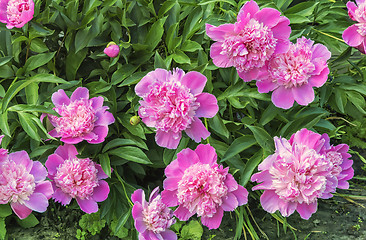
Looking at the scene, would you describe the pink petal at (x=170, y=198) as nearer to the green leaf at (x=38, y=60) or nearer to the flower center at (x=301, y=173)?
the flower center at (x=301, y=173)

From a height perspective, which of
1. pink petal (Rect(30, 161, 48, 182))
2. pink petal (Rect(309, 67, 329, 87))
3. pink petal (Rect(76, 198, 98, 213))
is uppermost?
pink petal (Rect(309, 67, 329, 87))

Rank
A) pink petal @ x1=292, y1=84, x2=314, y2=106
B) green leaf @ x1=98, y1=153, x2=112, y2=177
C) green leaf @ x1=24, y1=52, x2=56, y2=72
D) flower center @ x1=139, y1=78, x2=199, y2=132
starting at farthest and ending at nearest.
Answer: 1. green leaf @ x1=24, y1=52, x2=56, y2=72
2. green leaf @ x1=98, y1=153, x2=112, y2=177
3. pink petal @ x1=292, y1=84, x2=314, y2=106
4. flower center @ x1=139, y1=78, x2=199, y2=132

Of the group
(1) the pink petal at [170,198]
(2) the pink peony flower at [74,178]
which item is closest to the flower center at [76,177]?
(2) the pink peony flower at [74,178]

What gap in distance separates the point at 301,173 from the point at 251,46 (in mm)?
365

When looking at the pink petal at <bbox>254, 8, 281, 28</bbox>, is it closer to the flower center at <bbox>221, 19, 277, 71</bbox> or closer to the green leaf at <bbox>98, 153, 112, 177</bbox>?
the flower center at <bbox>221, 19, 277, 71</bbox>

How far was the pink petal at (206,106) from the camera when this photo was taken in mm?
1193

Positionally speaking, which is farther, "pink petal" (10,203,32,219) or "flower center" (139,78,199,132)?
"pink petal" (10,203,32,219)

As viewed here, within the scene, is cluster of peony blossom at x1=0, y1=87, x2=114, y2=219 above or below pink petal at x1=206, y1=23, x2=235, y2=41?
below

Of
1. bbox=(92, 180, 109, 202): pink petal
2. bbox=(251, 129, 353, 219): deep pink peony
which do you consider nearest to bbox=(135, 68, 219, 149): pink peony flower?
bbox=(251, 129, 353, 219): deep pink peony

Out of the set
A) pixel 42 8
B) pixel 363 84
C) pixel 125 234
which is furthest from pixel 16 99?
pixel 363 84

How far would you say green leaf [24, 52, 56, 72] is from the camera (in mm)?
1457

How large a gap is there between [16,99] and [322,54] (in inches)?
43.2

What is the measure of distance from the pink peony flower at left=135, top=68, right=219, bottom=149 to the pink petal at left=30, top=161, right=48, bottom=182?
383 millimetres

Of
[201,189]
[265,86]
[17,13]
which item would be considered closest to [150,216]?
[201,189]
